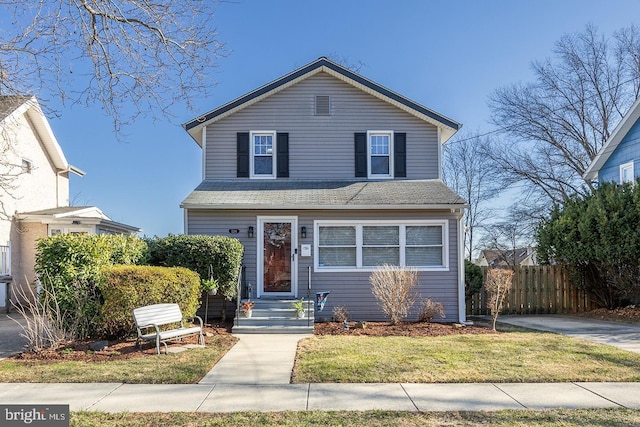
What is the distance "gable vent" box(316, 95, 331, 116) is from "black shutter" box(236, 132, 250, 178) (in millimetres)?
2255

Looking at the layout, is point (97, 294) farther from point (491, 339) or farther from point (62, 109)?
point (491, 339)

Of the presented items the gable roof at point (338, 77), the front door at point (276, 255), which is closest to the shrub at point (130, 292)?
the front door at point (276, 255)

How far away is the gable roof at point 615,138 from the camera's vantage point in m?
14.0

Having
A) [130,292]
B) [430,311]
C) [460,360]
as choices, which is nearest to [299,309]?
[430,311]

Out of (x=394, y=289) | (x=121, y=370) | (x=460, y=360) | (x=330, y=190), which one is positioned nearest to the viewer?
(x=121, y=370)

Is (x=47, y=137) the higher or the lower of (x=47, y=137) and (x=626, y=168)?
the higher

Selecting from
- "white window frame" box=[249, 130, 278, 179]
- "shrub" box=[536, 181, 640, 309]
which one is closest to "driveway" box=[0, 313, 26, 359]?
"white window frame" box=[249, 130, 278, 179]

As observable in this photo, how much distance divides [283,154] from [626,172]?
12083 mm

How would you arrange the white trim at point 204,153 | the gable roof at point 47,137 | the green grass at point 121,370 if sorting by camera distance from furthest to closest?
the gable roof at point 47,137
the white trim at point 204,153
the green grass at point 121,370

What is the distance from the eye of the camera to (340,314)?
10742 millimetres

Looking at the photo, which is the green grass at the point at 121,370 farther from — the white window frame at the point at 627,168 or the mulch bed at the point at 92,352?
the white window frame at the point at 627,168

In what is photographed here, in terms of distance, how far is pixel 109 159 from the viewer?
781 inches

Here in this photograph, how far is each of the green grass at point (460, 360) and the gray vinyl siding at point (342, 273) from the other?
8.21ft

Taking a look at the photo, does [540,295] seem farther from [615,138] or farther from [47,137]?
[47,137]
